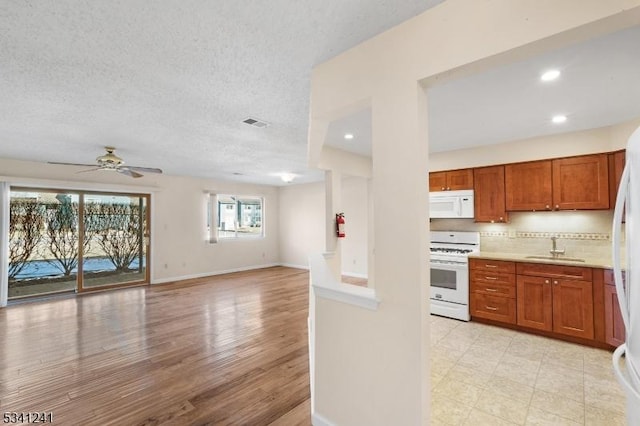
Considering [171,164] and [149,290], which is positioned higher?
[171,164]

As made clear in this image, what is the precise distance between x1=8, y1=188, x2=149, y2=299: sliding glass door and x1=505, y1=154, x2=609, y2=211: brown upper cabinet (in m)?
7.27

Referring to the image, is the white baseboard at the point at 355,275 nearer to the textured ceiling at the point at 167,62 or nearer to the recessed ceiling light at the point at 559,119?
the textured ceiling at the point at 167,62

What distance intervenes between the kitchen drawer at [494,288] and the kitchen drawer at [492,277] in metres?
0.03

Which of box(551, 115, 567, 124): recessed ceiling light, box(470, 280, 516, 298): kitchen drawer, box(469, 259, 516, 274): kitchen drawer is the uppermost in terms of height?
box(551, 115, 567, 124): recessed ceiling light

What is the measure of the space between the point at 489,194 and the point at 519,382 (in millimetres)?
2455

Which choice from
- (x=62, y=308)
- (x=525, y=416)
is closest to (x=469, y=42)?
(x=525, y=416)

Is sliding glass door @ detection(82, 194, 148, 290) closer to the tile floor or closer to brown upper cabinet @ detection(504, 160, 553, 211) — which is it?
the tile floor

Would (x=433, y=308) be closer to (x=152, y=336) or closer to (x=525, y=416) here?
(x=525, y=416)

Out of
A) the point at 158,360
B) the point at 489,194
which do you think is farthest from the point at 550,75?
the point at 158,360

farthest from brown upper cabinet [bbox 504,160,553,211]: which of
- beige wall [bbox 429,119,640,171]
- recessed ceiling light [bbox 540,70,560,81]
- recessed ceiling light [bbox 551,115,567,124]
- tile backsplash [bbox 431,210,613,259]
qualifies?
recessed ceiling light [bbox 540,70,560,81]

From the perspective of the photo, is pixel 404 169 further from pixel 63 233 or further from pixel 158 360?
pixel 63 233

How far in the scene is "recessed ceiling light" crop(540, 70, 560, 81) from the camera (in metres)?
2.05

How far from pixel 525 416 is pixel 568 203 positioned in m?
2.65

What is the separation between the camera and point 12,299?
4965 millimetres
